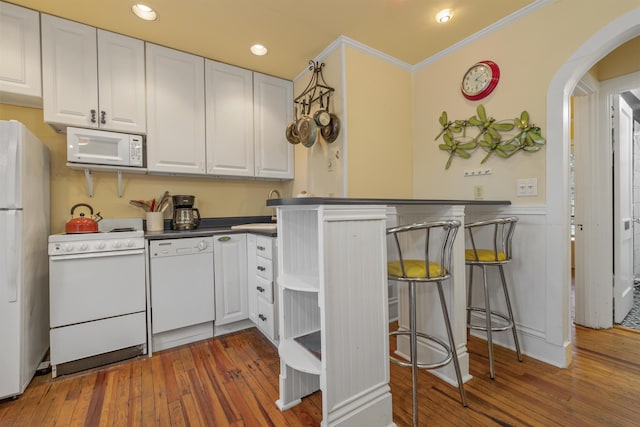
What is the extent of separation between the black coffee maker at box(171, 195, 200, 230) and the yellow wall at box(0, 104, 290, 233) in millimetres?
211

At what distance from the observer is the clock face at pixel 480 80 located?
2.14 metres

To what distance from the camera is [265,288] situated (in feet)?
6.97

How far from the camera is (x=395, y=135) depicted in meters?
2.70

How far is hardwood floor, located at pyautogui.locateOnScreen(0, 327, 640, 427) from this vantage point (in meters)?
1.38

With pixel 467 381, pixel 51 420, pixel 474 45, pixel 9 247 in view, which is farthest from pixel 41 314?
pixel 474 45

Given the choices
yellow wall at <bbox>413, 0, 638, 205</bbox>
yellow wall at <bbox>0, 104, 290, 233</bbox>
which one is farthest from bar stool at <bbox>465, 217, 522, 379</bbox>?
yellow wall at <bbox>0, 104, 290, 233</bbox>

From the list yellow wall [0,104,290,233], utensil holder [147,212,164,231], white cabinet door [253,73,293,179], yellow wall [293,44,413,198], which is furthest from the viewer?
white cabinet door [253,73,293,179]

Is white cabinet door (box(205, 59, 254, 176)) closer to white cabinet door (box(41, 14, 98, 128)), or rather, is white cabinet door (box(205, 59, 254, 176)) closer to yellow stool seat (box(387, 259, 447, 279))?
white cabinet door (box(41, 14, 98, 128))

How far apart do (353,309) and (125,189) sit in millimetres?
2432

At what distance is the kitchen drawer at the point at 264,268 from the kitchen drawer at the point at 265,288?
0.03 m

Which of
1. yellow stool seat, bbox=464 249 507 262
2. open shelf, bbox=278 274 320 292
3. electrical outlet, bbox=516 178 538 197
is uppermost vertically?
electrical outlet, bbox=516 178 538 197

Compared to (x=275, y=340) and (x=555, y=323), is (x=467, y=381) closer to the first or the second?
(x=555, y=323)

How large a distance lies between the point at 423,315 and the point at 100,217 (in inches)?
104

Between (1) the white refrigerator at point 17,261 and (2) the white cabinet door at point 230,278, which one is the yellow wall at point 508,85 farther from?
(1) the white refrigerator at point 17,261
